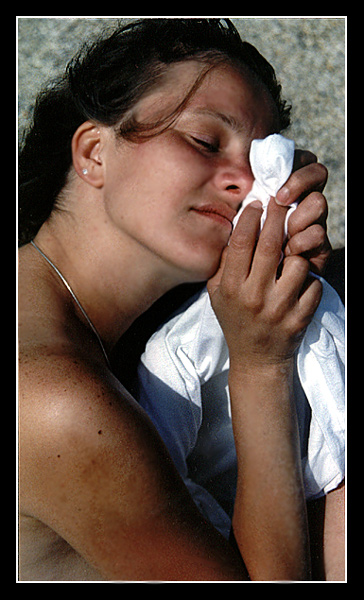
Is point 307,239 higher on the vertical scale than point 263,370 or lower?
higher

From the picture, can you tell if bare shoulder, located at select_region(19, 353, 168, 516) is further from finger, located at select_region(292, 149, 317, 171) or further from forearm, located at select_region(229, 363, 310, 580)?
finger, located at select_region(292, 149, 317, 171)

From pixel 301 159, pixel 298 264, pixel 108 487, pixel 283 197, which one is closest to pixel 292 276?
pixel 298 264

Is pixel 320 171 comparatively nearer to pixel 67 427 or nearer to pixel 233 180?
pixel 233 180

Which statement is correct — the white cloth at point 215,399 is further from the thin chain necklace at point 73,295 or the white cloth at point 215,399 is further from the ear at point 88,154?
the ear at point 88,154

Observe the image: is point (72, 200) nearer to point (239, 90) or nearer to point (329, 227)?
point (239, 90)

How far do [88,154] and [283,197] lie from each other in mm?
410

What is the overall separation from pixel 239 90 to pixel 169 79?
0.14 m

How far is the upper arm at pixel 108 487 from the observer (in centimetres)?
79

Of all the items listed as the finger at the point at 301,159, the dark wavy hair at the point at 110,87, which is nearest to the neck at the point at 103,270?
the dark wavy hair at the point at 110,87

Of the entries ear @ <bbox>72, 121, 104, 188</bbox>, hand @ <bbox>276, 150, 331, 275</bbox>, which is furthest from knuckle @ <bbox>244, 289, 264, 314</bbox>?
ear @ <bbox>72, 121, 104, 188</bbox>

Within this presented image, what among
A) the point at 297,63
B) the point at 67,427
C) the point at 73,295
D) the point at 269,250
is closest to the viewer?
the point at 67,427

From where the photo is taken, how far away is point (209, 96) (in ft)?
3.23

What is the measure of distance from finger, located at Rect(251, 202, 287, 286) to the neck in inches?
8.5

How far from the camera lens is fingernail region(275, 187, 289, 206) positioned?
96 centimetres
